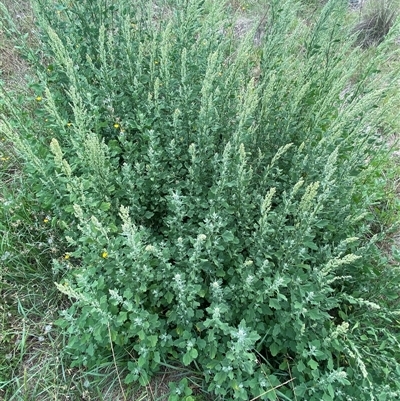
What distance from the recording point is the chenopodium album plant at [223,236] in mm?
1844

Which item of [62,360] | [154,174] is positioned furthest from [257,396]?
[154,174]

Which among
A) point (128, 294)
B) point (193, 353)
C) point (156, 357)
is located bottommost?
point (156, 357)

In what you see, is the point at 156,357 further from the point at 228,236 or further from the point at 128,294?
the point at 228,236

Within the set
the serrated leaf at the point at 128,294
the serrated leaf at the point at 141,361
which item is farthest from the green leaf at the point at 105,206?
the serrated leaf at the point at 141,361

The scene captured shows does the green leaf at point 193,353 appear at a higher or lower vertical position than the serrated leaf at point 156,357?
higher

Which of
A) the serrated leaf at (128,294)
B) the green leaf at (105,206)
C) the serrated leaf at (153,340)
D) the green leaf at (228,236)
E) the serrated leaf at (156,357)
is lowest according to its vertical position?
the serrated leaf at (156,357)

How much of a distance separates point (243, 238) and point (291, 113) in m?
0.80

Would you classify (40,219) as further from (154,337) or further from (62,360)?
(154,337)

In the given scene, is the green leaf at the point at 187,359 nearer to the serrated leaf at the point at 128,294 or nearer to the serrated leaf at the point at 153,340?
the serrated leaf at the point at 153,340

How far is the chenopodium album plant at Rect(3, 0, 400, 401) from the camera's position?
72.6 inches

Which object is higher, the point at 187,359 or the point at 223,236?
the point at 223,236

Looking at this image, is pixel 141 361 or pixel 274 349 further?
pixel 274 349

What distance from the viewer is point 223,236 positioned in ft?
6.34

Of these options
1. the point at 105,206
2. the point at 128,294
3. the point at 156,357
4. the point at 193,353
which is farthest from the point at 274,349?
the point at 105,206
